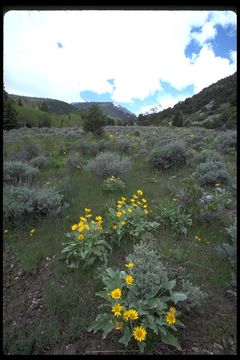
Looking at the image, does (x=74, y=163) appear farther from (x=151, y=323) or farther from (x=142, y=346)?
(x=142, y=346)

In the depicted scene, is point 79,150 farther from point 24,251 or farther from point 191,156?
point 24,251

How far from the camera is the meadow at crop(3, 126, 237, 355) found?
8.21 feet

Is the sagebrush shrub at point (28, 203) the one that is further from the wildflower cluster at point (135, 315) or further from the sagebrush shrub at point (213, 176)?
the sagebrush shrub at point (213, 176)

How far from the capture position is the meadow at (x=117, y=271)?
2.50 m

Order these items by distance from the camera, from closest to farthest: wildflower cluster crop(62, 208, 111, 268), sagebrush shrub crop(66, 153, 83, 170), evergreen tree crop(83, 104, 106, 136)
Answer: wildflower cluster crop(62, 208, 111, 268)
sagebrush shrub crop(66, 153, 83, 170)
evergreen tree crop(83, 104, 106, 136)

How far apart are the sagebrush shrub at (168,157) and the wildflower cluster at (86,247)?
13.8ft

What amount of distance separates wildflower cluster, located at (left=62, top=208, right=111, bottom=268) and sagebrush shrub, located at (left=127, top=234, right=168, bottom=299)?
589mm

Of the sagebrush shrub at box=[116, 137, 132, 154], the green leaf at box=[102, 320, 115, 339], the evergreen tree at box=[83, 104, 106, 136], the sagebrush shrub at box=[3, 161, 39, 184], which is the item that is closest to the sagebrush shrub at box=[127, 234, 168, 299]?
the green leaf at box=[102, 320, 115, 339]

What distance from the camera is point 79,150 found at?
31.8 ft

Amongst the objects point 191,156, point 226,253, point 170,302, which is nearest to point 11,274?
point 170,302

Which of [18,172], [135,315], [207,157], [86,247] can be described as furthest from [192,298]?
[207,157]

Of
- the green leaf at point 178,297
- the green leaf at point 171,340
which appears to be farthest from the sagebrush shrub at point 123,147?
the green leaf at point 171,340

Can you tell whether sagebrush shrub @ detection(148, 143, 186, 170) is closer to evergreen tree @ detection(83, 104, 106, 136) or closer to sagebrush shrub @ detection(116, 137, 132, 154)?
sagebrush shrub @ detection(116, 137, 132, 154)

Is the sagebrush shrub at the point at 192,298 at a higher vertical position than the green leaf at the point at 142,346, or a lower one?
higher
